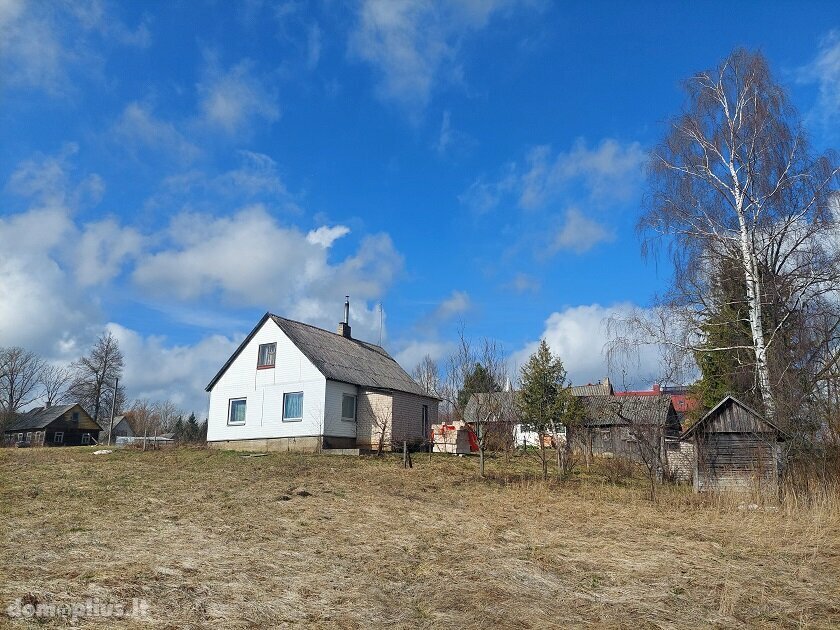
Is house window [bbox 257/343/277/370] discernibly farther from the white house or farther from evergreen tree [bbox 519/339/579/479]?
evergreen tree [bbox 519/339/579/479]

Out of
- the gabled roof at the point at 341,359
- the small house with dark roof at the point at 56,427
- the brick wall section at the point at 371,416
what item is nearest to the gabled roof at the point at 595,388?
the gabled roof at the point at 341,359

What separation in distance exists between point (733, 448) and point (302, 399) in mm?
17725

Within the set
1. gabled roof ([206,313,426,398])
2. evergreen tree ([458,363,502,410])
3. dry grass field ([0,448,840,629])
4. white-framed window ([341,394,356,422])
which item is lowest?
dry grass field ([0,448,840,629])

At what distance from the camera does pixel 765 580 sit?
880cm

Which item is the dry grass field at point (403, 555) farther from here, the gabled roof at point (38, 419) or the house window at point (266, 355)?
the gabled roof at point (38, 419)

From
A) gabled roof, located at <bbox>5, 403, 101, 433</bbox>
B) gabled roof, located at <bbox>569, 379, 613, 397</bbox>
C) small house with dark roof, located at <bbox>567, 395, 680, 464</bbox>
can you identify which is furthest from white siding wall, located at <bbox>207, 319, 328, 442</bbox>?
gabled roof, located at <bbox>5, 403, 101, 433</bbox>

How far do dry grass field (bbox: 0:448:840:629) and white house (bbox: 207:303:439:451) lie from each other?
1022 centimetres

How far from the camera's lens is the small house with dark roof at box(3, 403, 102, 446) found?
64.4 metres

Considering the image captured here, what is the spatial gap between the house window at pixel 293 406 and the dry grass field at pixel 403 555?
417 inches

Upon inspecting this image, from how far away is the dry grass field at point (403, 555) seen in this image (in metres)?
7.11

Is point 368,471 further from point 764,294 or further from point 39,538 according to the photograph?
point 764,294

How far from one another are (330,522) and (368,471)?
8.35 metres

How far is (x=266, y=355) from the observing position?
101 feet

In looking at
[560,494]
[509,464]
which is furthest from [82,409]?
[560,494]
